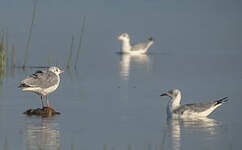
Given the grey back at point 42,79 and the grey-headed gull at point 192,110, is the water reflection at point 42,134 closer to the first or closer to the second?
the grey back at point 42,79

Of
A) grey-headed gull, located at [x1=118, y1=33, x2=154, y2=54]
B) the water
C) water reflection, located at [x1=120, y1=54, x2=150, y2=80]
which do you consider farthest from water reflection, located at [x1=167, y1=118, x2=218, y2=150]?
grey-headed gull, located at [x1=118, y1=33, x2=154, y2=54]

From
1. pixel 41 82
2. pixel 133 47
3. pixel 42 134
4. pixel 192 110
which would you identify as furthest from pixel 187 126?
pixel 133 47

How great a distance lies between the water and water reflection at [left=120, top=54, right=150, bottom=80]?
37 millimetres

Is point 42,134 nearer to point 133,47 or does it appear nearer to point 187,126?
point 187,126

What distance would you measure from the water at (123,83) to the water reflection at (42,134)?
16mm

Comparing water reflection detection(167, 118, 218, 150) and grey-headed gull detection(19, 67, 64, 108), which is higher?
grey-headed gull detection(19, 67, 64, 108)

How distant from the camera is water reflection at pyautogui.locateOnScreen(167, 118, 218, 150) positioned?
42.1 ft

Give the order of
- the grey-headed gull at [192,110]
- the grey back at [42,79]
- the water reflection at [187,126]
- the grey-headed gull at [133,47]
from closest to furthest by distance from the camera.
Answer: the water reflection at [187,126] → the grey-headed gull at [192,110] → the grey back at [42,79] → the grey-headed gull at [133,47]

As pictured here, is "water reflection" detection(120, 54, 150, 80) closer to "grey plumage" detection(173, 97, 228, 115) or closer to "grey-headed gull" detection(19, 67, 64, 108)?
"grey-headed gull" detection(19, 67, 64, 108)

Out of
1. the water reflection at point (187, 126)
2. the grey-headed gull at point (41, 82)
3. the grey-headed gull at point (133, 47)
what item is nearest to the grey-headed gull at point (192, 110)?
the water reflection at point (187, 126)

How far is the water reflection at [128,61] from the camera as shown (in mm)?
22519

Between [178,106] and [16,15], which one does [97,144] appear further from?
[16,15]

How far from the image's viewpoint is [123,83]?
65.5ft

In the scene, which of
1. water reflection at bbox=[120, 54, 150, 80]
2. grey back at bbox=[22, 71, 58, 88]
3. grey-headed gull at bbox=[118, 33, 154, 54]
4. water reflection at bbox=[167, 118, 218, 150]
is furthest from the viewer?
grey-headed gull at bbox=[118, 33, 154, 54]
